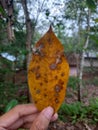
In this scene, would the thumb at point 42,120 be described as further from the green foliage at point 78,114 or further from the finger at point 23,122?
the green foliage at point 78,114

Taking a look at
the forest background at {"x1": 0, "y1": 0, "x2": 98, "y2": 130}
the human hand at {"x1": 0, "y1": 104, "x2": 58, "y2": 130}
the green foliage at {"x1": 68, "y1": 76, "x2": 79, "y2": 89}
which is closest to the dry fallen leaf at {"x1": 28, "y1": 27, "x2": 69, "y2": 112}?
the human hand at {"x1": 0, "y1": 104, "x2": 58, "y2": 130}

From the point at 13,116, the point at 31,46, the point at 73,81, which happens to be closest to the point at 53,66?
the point at 13,116

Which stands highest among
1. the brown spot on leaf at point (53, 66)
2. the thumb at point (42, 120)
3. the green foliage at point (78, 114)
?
the brown spot on leaf at point (53, 66)

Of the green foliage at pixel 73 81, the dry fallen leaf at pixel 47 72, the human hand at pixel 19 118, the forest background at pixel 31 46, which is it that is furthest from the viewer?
the green foliage at pixel 73 81

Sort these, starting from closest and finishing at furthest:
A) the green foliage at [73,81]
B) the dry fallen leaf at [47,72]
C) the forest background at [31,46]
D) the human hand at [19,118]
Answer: the dry fallen leaf at [47,72], the human hand at [19,118], the forest background at [31,46], the green foliage at [73,81]

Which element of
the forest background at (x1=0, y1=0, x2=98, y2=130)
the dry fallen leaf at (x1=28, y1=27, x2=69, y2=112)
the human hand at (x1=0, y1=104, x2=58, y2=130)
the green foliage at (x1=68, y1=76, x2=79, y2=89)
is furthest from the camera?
the green foliage at (x1=68, y1=76, x2=79, y2=89)

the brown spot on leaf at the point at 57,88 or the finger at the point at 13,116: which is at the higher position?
the brown spot on leaf at the point at 57,88

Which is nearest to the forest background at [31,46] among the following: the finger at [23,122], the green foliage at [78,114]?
the green foliage at [78,114]

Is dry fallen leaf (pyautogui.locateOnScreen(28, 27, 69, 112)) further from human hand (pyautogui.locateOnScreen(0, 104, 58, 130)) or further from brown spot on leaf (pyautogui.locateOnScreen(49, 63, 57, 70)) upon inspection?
human hand (pyautogui.locateOnScreen(0, 104, 58, 130))

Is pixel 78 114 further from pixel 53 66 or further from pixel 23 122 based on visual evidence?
pixel 53 66

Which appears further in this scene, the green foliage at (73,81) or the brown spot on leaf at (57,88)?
the green foliage at (73,81)
